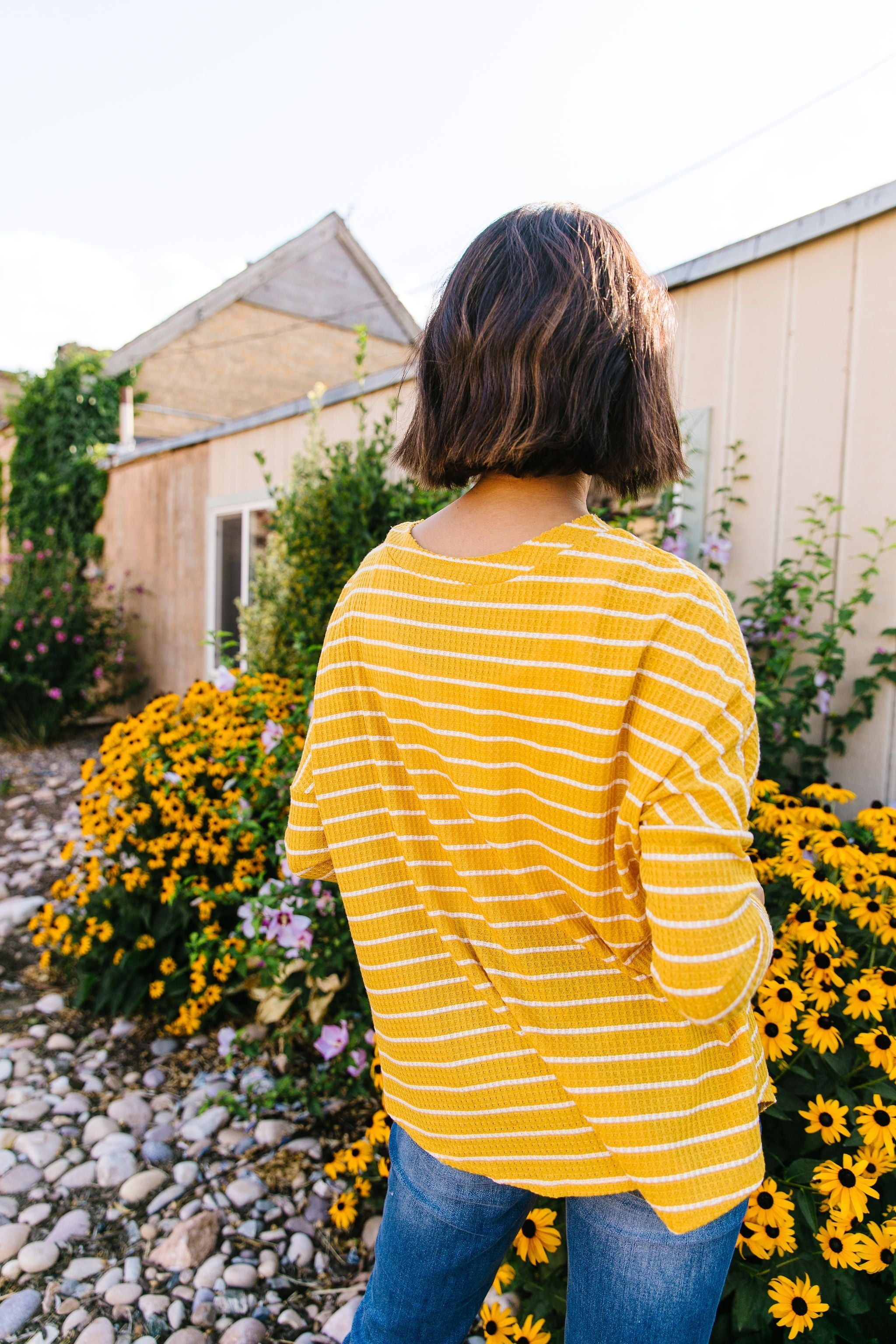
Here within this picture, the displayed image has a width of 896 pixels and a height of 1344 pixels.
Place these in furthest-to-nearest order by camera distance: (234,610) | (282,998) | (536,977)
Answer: (234,610), (282,998), (536,977)

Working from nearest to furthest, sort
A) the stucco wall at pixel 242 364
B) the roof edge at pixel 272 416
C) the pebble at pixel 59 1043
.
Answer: the pebble at pixel 59 1043 → the roof edge at pixel 272 416 → the stucco wall at pixel 242 364

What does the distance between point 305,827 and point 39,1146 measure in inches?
81.4

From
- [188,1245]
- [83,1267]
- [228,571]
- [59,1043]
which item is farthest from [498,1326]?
[228,571]

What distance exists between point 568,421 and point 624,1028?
1.98 feet

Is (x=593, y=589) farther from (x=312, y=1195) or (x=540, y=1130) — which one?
(x=312, y=1195)

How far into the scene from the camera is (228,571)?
696 centimetres

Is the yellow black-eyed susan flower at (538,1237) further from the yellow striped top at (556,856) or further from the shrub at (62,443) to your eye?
the shrub at (62,443)

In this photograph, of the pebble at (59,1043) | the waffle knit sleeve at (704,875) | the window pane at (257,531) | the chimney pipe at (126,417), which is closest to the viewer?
the waffle knit sleeve at (704,875)

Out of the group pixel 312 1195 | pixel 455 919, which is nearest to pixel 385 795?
pixel 455 919

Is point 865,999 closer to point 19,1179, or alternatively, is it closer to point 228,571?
point 19,1179

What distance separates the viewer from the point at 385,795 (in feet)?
3.09

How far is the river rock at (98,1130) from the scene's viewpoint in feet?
7.89

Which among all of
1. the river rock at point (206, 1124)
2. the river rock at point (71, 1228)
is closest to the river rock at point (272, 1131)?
the river rock at point (206, 1124)

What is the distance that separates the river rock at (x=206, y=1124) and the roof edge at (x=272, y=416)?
276cm
